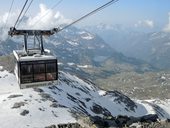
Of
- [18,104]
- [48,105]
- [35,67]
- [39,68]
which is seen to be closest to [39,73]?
[39,68]

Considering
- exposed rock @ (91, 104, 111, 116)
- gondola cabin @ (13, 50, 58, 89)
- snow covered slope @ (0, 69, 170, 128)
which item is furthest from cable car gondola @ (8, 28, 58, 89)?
exposed rock @ (91, 104, 111, 116)

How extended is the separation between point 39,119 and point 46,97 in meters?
25.3

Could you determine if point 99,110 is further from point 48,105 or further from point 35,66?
point 35,66

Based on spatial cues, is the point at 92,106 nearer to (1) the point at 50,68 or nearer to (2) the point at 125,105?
(2) the point at 125,105

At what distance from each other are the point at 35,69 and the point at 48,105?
211 feet

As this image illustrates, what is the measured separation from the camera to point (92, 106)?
14875 cm

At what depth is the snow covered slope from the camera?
96125 millimetres

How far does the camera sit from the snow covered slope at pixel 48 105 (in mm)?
96125

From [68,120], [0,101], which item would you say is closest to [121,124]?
[68,120]

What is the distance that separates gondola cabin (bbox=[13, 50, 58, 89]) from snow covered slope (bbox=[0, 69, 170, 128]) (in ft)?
56.4

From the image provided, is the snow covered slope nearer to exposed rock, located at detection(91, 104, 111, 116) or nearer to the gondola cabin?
exposed rock, located at detection(91, 104, 111, 116)

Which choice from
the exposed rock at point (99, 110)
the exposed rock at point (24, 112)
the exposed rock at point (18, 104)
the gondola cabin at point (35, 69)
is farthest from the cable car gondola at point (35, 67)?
the exposed rock at point (99, 110)

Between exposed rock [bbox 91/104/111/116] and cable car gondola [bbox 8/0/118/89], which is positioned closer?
cable car gondola [bbox 8/0/118/89]

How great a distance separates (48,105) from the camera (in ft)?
367
